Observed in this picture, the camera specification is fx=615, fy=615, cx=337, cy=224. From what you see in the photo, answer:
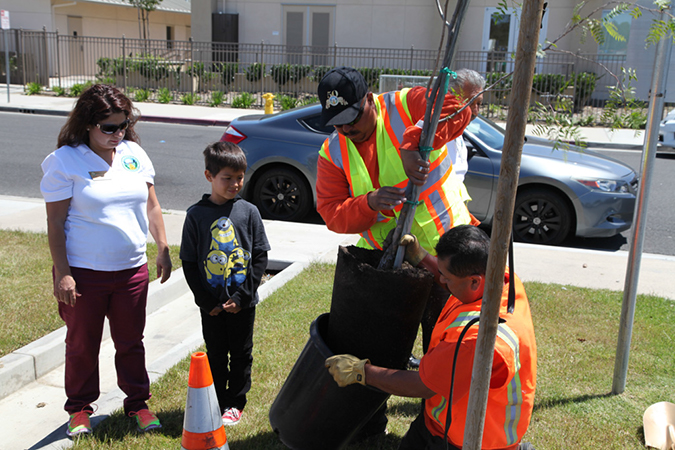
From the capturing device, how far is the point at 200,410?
2645 millimetres

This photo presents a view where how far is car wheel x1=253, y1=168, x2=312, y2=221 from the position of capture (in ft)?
25.1

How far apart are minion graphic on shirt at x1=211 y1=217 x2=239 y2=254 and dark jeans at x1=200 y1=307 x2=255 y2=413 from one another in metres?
0.36

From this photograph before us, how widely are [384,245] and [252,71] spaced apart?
68.4 ft

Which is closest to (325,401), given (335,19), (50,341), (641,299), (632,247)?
(632,247)

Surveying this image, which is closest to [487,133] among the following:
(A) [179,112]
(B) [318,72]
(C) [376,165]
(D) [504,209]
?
(C) [376,165]

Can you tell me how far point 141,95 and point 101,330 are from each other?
20.1m

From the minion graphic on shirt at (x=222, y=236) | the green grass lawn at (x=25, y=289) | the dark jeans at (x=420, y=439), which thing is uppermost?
the minion graphic on shirt at (x=222, y=236)

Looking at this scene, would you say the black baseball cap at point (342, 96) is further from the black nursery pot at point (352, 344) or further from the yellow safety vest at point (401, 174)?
the black nursery pot at point (352, 344)

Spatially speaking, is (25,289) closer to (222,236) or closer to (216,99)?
(222,236)

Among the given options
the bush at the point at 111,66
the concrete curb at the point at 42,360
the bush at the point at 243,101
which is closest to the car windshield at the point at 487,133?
the concrete curb at the point at 42,360

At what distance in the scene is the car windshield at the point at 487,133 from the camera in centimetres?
698

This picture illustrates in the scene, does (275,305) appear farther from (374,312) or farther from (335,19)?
(335,19)

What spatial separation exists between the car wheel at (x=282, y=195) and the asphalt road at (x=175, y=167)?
1.18ft

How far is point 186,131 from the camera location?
15.6 meters
